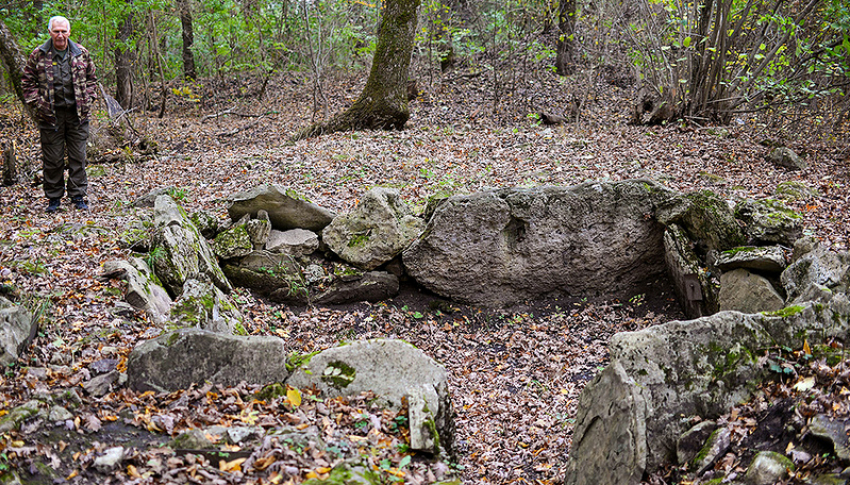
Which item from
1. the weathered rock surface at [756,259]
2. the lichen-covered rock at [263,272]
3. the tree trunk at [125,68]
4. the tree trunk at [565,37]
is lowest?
the lichen-covered rock at [263,272]

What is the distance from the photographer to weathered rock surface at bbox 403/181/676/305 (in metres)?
7.55

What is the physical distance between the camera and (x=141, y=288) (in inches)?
208

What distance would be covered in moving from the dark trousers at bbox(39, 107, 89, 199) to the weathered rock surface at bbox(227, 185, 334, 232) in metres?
1.92

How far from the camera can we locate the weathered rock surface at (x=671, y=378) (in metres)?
3.73

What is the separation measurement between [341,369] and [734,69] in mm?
10817

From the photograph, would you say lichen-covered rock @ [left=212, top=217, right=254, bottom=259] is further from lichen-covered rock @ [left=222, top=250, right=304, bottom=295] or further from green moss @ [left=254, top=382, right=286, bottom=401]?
green moss @ [left=254, top=382, right=286, bottom=401]

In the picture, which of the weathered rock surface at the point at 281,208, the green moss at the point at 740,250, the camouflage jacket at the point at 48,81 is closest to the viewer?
the green moss at the point at 740,250

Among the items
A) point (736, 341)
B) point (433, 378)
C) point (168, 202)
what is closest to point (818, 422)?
point (736, 341)

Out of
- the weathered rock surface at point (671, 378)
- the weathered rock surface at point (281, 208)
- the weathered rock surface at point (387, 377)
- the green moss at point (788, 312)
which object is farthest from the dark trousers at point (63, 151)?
the green moss at point (788, 312)

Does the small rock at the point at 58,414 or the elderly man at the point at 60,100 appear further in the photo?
the elderly man at the point at 60,100

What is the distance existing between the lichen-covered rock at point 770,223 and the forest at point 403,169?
0.28 metres

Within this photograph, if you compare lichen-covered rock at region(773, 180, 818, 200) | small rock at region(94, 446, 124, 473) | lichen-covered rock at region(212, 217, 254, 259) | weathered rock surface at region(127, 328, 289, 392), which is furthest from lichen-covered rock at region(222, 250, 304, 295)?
lichen-covered rock at region(773, 180, 818, 200)

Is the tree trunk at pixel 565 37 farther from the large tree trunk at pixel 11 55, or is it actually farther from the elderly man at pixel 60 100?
the large tree trunk at pixel 11 55

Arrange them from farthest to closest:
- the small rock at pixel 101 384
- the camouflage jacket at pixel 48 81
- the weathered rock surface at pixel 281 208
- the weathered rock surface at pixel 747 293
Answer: the weathered rock surface at pixel 281 208, the camouflage jacket at pixel 48 81, the weathered rock surface at pixel 747 293, the small rock at pixel 101 384
